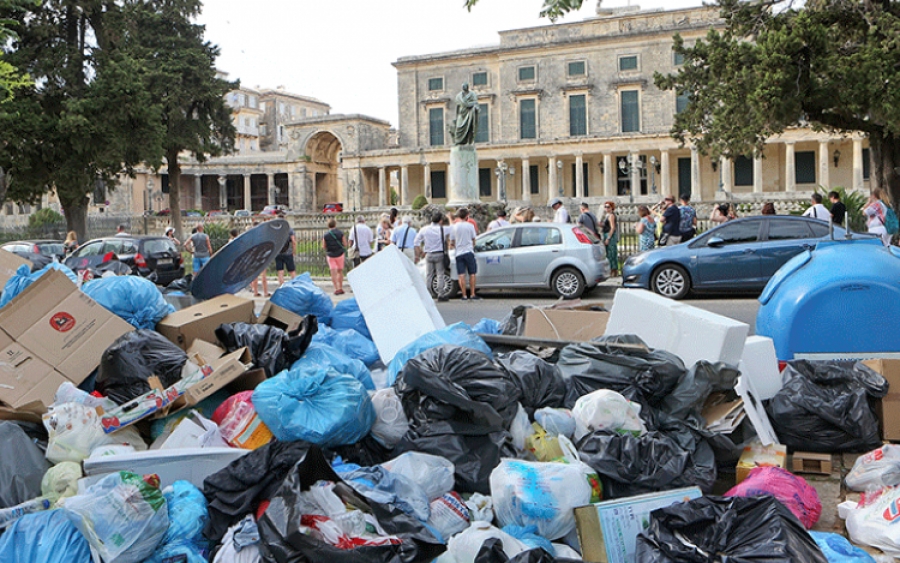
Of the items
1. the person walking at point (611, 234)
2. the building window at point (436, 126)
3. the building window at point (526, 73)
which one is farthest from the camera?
the building window at point (436, 126)

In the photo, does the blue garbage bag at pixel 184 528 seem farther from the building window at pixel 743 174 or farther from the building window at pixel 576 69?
the building window at pixel 576 69

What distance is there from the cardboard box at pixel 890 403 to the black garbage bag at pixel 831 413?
0.16 ft

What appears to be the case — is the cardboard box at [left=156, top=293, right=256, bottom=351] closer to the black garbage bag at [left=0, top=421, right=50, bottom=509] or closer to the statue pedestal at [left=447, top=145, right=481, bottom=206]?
the black garbage bag at [left=0, top=421, right=50, bottom=509]

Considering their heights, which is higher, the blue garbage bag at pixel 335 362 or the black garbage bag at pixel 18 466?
the blue garbage bag at pixel 335 362

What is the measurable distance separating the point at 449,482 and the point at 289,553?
3.36ft

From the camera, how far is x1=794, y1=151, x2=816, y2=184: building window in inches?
1893

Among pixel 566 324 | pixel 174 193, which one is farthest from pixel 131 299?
pixel 174 193

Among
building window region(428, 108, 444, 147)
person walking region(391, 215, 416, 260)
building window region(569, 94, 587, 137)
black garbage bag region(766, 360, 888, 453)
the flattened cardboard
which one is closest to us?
black garbage bag region(766, 360, 888, 453)

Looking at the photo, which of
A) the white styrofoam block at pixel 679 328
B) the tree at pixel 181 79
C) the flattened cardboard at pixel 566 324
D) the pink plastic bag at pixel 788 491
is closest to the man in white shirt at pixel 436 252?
the flattened cardboard at pixel 566 324

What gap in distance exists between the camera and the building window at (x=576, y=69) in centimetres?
5162

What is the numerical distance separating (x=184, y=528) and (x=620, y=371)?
253 cm

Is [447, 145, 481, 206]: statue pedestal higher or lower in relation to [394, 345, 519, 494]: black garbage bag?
higher

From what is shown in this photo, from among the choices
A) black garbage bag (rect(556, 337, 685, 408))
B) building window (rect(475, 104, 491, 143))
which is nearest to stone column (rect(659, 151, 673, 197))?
building window (rect(475, 104, 491, 143))

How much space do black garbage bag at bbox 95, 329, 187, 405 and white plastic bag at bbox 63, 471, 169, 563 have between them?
131 centimetres
